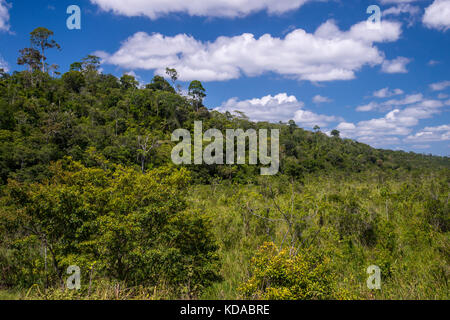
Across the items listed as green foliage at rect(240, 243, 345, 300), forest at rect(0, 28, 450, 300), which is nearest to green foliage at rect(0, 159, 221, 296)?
forest at rect(0, 28, 450, 300)

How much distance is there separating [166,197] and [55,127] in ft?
99.4

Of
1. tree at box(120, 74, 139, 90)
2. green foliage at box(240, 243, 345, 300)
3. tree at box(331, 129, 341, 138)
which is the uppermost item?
tree at box(120, 74, 139, 90)

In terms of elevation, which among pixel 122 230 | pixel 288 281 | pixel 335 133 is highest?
pixel 335 133

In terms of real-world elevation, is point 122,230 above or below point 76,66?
below

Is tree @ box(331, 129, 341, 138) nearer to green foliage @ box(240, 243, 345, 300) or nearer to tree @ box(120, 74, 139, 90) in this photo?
tree @ box(120, 74, 139, 90)

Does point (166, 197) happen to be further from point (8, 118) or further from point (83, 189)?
point (8, 118)

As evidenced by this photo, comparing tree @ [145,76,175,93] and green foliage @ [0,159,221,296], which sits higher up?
tree @ [145,76,175,93]

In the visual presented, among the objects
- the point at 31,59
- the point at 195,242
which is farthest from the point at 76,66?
the point at 195,242

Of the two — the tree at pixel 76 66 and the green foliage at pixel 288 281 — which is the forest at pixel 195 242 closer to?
the green foliage at pixel 288 281

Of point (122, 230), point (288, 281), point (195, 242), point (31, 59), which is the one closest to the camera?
point (288, 281)

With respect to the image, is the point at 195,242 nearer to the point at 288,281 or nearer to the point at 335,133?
the point at 288,281

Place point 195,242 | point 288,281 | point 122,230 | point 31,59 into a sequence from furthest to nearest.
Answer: point 31,59 → point 195,242 → point 122,230 → point 288,281
